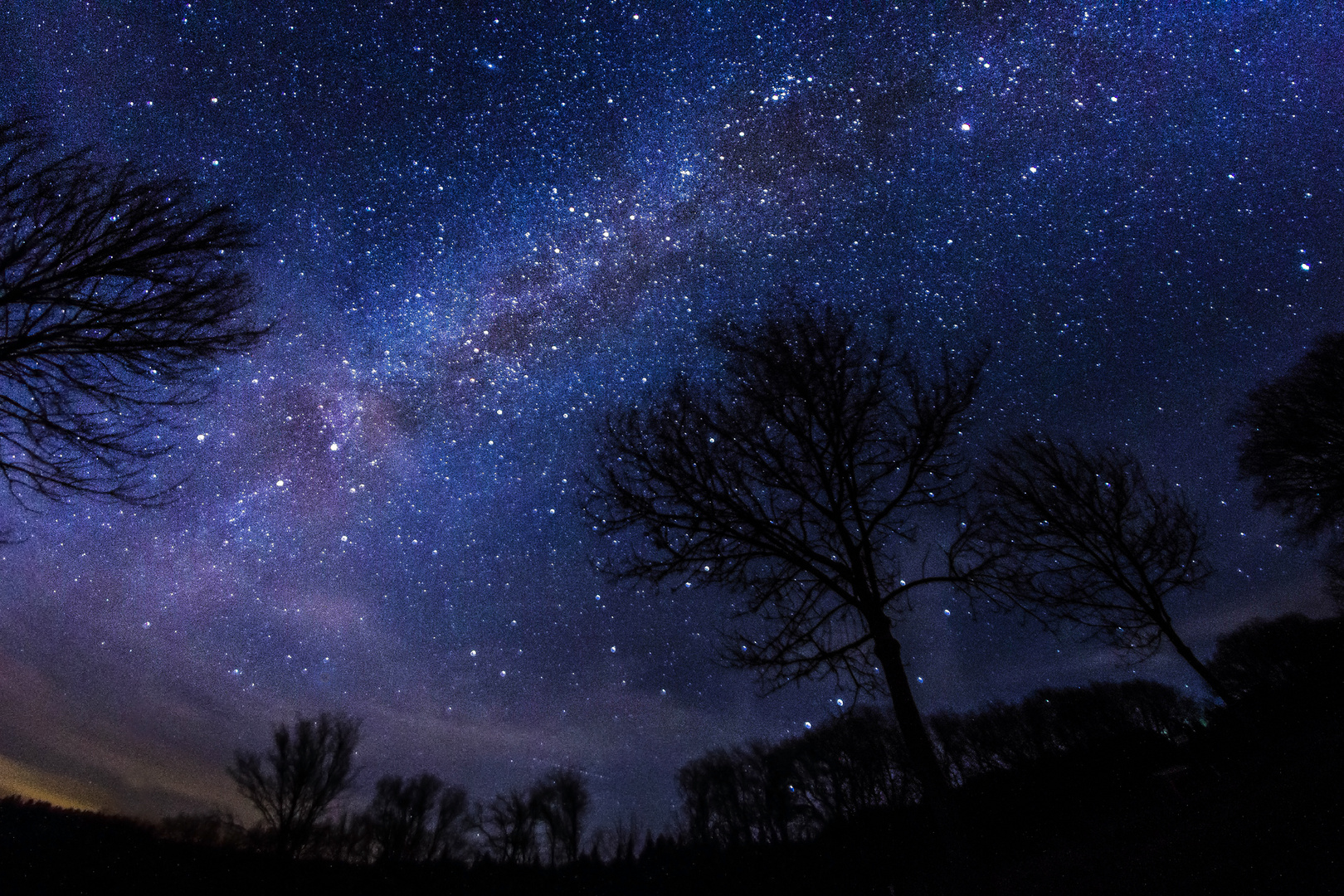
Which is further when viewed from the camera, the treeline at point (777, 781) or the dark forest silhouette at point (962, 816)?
the treeline at point (777, 781)

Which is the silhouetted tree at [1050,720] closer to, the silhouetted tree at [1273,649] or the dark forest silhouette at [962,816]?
the dark forest silhouette at [962,816]

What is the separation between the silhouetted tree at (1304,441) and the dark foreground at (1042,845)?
6367 mm

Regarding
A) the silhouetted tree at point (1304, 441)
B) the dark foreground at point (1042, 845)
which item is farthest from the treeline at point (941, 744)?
the silhouetted tree at point (1304, 441)

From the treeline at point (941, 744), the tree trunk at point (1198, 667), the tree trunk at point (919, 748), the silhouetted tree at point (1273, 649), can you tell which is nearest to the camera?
the tree trunk at point (919, 748)

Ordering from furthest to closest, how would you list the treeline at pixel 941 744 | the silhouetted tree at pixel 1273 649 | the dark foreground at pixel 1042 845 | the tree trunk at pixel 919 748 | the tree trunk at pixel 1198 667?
1. the treeline at pixel 941 744
2. the silhouetted tree at pixel 1273 649
3. the tree trunk at pixel 1198 667
4. the dark foreground at pixel 1042 845
5. the tree trunk at pixel 919 748

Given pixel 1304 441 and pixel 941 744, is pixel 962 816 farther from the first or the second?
pixel 941 744

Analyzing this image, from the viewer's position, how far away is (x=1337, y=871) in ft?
14.4

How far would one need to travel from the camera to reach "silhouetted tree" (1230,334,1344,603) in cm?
1616

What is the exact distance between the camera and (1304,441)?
16.9 meters

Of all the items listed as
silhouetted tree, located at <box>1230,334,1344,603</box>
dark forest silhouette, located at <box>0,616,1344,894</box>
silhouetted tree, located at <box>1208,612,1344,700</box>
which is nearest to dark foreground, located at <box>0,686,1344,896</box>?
dark forest silhouette, located at <box>0,616,1344,894</box>

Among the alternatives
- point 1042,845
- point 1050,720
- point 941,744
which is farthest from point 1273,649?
point 1042,845

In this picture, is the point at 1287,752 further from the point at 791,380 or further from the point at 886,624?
the point at 791,380

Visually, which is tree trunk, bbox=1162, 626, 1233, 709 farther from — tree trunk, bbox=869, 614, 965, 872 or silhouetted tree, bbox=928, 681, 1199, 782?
silhouetted tree, bbox=928, 681, 1199, 782

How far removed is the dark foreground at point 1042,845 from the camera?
5.68 meters
